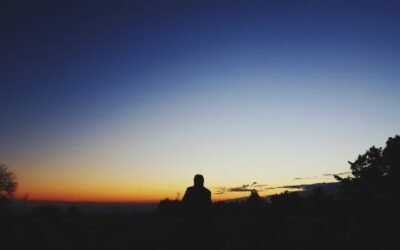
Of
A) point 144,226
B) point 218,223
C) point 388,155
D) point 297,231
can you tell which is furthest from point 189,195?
point 388,155

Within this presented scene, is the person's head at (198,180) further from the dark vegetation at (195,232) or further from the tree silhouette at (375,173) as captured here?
the tree silhouette at (375,173)

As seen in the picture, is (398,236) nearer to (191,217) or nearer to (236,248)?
(236,248)

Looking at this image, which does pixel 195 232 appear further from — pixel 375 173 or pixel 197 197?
pixel 375 173

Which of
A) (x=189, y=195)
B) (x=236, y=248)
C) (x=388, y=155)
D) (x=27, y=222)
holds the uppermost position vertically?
(x=388, y=155)

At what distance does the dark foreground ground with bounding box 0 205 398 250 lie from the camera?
385 inches

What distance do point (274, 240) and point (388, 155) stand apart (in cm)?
4791

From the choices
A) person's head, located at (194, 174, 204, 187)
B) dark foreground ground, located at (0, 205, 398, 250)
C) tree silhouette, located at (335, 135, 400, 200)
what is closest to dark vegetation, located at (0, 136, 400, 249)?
dark foreground ground, located at (0, 205, 398, 250)

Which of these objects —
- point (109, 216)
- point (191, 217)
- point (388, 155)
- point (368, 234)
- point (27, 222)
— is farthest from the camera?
point (388, 155)

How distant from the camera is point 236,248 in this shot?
37.7 ft

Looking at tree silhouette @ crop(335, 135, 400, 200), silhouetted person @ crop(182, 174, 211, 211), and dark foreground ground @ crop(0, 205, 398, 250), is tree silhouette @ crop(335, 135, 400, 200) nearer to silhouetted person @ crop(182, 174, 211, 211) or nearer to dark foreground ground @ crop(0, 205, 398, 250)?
dark foreground ground @ crop(0, 205, 398, 250)

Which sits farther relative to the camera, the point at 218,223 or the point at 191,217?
the point at 218,223

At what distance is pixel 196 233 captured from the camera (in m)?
9.23

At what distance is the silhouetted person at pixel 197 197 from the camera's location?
936 centimetres

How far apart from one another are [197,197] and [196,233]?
922 mm
